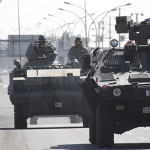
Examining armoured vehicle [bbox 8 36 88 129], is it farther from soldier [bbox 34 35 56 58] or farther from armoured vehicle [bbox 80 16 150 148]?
armoured vehicle [bbox 80 16 150 148]

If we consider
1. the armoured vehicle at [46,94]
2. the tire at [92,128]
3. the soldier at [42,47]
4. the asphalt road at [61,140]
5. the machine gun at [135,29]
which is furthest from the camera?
the soldier at [42,47]

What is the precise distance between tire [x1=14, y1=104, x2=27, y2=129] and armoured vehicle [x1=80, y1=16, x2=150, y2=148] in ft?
25.0

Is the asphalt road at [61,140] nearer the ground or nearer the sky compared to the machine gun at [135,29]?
nearer the ground

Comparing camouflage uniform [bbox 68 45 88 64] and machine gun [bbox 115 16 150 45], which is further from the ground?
machine gun [bbox 115 16 150 45]

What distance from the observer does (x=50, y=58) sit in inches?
1217

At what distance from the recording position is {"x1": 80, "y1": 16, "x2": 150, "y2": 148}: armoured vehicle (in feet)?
53.3

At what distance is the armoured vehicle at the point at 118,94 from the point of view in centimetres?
1623

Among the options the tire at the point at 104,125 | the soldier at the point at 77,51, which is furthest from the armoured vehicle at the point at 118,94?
the soldier at the point at 77,51

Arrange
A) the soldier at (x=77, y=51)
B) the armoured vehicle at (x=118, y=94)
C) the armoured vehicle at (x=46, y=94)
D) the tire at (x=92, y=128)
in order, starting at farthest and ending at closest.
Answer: the soldier at (x=77, y=51) < the armoured vehicle at (x=46, y=94) < the tire at (x=92, y=128) < the armoured vehicle at (x=118, y=94)

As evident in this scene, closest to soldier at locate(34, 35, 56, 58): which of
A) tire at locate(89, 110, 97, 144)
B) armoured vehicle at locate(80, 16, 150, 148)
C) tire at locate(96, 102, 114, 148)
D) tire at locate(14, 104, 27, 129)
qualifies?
tire at locate(14, 104, 27, 129)

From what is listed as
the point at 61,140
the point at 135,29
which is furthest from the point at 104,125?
the point at 61,140

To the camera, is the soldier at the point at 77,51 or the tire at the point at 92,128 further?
the soldier at the point at 77,51

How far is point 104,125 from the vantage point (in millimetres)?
16453

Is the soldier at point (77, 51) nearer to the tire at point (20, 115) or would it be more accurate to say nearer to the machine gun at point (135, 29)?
the tire at point (20, 115)
